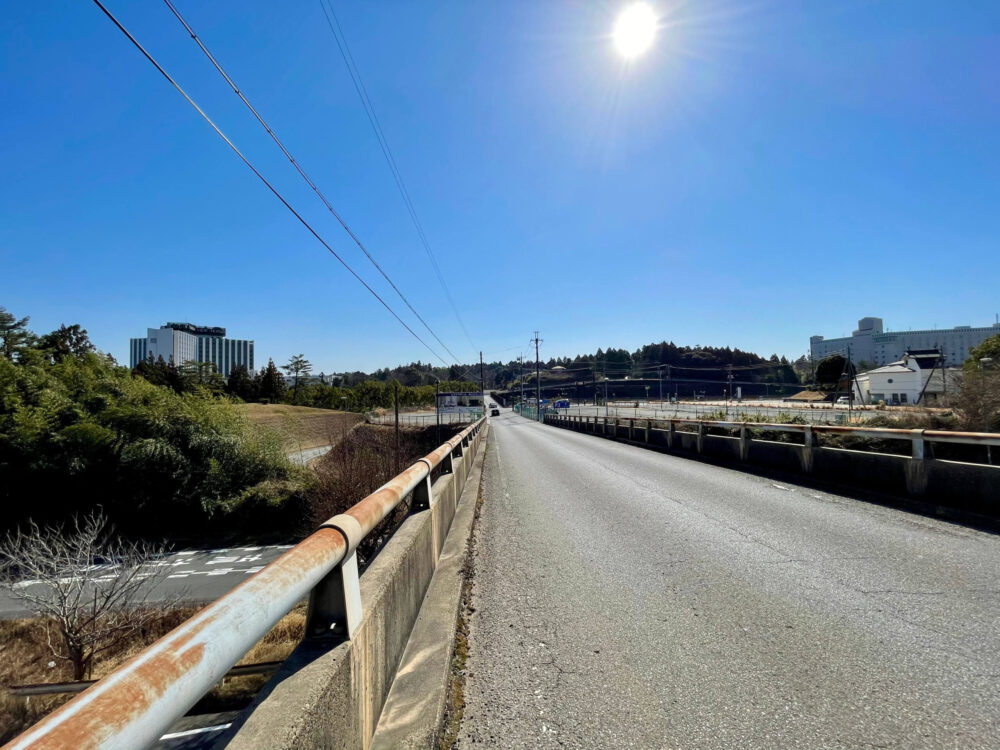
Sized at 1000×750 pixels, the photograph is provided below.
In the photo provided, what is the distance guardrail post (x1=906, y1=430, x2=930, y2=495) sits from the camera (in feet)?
26.3

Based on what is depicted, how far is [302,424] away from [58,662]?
37787 millimetres

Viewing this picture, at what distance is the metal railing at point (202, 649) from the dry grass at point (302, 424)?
3787 centimetres

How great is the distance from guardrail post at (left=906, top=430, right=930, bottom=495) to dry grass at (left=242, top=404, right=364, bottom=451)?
36.1m

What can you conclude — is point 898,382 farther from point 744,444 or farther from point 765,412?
point 744,444

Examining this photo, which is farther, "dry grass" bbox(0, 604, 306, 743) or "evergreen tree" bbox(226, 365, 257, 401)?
"evergreen tree" bbox(226, 365, 257, 401)

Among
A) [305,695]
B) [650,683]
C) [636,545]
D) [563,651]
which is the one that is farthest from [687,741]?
[636,545]

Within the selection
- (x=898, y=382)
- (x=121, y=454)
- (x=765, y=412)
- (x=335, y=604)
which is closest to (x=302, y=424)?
(x=121, y=454)

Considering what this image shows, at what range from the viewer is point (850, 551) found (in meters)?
5.86

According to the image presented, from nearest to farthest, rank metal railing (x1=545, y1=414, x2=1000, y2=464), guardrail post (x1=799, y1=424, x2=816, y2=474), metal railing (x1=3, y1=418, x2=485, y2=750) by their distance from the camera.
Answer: metal railing (x1=3, y1=418, x2=485, y2=750), metal railing (x1=545, y1=414, x2=1000, y2=464), guardrail post (x1=799, y1=424, x2=816, y2=474)

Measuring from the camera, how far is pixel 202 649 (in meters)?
1.27

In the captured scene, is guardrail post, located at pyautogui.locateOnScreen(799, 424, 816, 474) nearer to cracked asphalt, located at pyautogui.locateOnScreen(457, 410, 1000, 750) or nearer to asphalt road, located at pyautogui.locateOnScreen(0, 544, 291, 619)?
cracked asphalt, located at pyautogui.locateOnScreen(457, 410, 1000, 750)

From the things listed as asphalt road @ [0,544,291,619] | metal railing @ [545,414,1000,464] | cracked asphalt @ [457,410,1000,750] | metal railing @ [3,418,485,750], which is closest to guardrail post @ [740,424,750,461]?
metal railing @ [545,414,1000,464]

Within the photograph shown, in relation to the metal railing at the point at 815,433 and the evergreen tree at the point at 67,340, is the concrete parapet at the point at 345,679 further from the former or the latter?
the evergreen tree at the point at 67,340

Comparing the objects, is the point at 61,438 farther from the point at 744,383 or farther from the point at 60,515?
the point at 744,383
